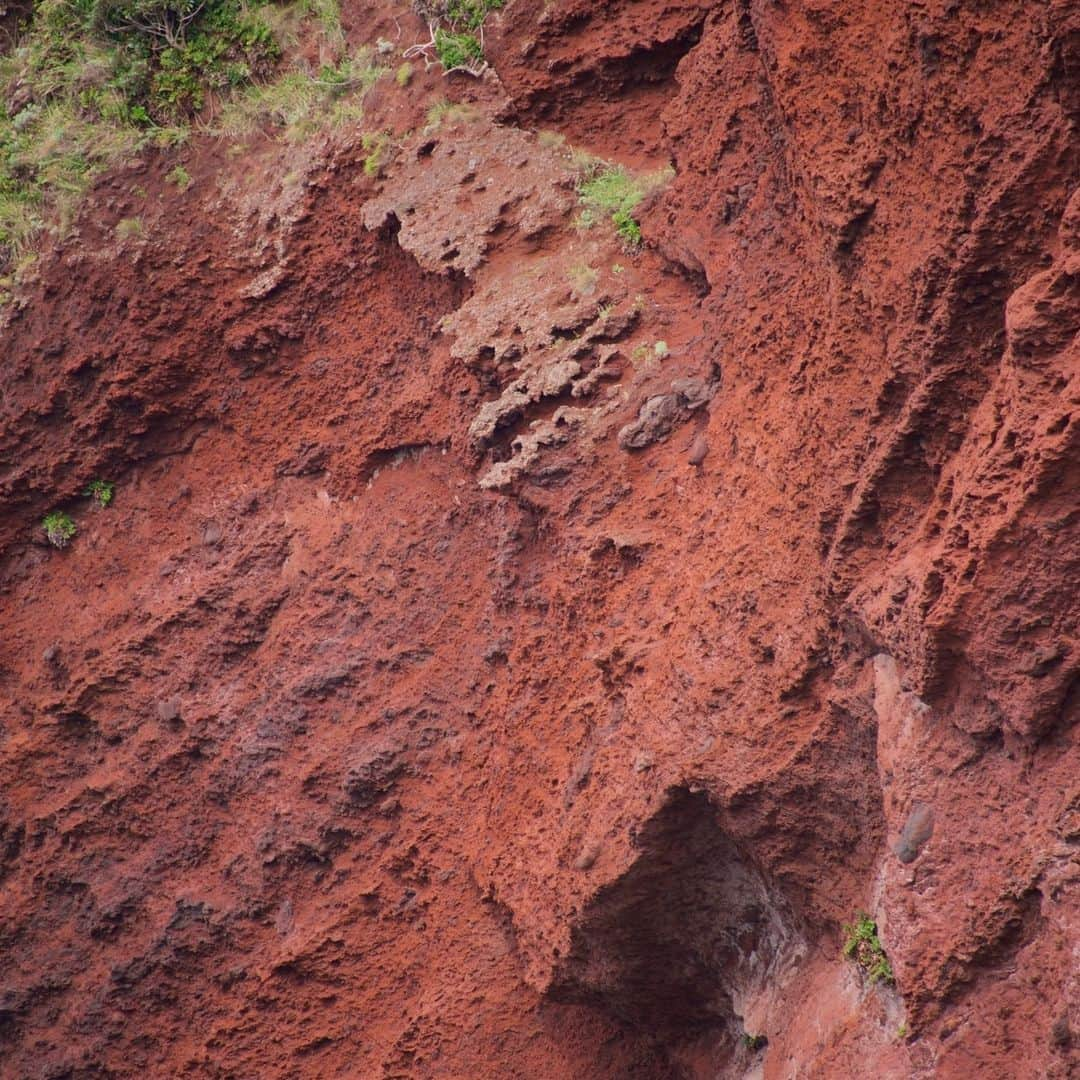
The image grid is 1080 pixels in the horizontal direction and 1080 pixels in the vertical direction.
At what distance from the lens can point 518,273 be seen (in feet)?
20.4

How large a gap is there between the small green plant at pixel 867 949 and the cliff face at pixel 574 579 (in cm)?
9

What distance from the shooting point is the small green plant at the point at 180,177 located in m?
7.47

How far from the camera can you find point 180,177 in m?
7.48

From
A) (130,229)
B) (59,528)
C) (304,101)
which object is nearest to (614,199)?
(304,101)

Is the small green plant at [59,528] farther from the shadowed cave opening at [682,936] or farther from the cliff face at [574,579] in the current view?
the shadowed cave opening at [682,936]

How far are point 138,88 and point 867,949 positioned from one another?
6.23m

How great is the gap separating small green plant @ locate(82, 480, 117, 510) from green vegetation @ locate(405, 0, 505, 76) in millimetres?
2723

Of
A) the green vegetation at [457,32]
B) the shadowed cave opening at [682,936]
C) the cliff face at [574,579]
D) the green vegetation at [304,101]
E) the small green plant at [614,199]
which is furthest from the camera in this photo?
the green vegetation at [304,101]

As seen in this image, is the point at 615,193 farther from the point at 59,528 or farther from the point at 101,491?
the point at 59,528

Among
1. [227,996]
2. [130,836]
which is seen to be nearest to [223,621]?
[130,836]

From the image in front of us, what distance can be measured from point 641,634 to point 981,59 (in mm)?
2315

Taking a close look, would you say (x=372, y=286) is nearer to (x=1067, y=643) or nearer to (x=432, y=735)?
(x=432, y=735)

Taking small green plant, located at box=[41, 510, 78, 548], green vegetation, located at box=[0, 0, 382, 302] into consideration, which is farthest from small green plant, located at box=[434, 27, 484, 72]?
small green plant, located at box=[41, 510, 78, 548]

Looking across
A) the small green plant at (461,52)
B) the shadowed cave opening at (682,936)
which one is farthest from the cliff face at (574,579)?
the small green plant at (461,52)
